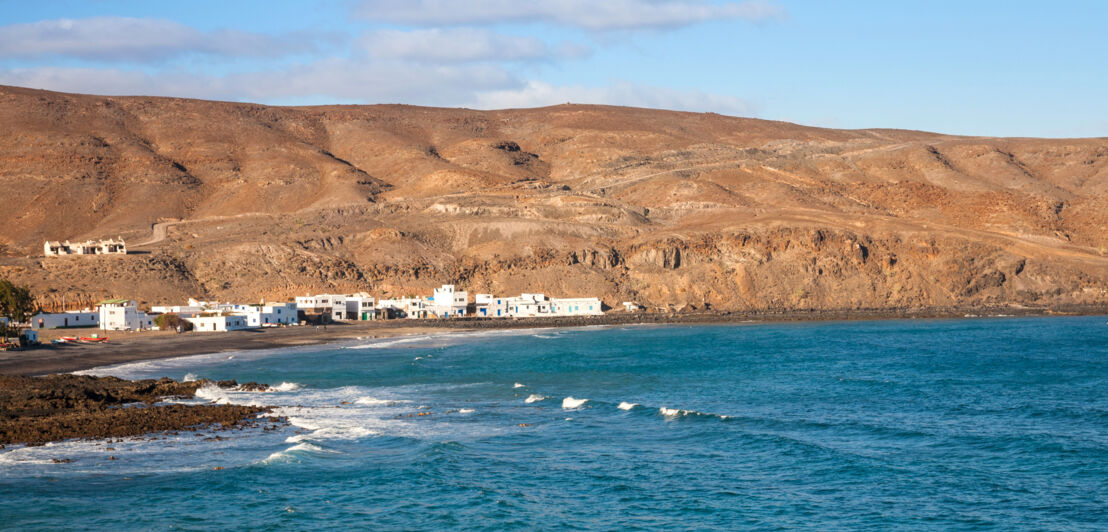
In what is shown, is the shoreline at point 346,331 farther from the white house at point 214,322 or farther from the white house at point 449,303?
the white house at point 449,303

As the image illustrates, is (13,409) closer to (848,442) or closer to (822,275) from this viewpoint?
(848,442)

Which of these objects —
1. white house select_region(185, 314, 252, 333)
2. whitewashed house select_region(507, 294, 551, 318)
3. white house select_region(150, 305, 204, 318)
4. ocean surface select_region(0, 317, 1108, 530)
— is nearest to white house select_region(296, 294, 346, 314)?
white house select_region(150, 305, 204, 318)

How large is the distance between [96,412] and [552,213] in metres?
95.5

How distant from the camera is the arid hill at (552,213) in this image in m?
112

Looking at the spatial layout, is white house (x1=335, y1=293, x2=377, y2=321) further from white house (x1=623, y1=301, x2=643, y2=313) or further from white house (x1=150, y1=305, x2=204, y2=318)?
white house (x1=623, y1=301, x2=643, y2=313)

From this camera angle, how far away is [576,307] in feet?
352

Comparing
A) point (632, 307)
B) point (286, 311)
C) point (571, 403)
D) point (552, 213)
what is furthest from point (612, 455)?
point (552, 213)

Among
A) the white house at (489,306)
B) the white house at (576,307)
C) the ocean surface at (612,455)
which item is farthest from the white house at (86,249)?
the ocean surface at (612,455)

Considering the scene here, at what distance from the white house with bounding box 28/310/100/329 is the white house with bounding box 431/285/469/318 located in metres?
33.1

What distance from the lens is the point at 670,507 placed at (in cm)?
2581

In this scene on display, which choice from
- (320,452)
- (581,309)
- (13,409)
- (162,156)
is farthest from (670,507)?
(162,156)

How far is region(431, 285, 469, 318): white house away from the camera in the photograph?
→ 105 meters

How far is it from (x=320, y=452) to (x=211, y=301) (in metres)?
75.6

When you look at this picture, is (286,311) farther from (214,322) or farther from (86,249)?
(86,249)
